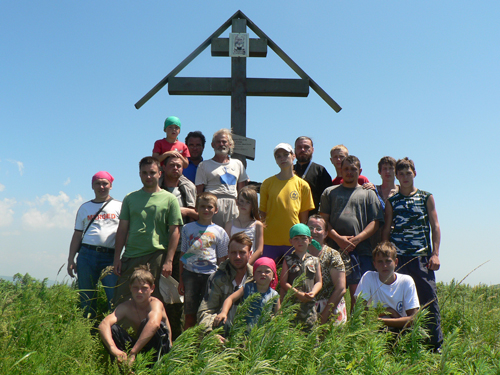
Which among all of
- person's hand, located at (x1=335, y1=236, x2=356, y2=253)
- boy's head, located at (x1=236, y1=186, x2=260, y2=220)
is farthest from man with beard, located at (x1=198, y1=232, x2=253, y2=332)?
person's hand, located at (x1=335, y1=236, x2=356, y2=253)

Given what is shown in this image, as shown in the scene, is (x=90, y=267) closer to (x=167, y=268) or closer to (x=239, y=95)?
(x=167, y=268)

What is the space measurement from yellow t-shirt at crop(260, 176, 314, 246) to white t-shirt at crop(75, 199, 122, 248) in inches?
70.3

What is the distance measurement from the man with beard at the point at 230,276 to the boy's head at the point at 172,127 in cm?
236

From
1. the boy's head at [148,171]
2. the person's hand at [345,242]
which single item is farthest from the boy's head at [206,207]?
the person's hand at [345,242]

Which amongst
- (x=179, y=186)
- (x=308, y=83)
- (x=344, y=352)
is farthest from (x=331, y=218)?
(x=308, y=83)

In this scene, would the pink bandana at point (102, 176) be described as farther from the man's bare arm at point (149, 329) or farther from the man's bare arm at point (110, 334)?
the man's bare arm at point (149, 329)

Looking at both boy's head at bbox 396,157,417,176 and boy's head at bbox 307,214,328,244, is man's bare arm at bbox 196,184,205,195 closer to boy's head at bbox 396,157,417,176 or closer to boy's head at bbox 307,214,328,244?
boy's head at bbox 307,214,328,244

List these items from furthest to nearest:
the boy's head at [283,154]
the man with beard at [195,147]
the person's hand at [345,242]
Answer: the man with beard at [195,147] < the boy's head at [283,154] < the person's hand at [345,242]

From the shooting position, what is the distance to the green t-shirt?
4.65m

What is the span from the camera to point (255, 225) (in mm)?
4848

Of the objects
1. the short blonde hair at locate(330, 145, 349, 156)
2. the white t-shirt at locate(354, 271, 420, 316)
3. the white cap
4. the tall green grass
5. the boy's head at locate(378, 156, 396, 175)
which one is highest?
the short blonde hair at locate(330, 145, 349, 156)

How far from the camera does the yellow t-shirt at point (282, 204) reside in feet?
16.6

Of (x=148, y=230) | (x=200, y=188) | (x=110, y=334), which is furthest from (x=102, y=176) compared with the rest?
(x=110, y=334)

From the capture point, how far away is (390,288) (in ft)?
14.0
